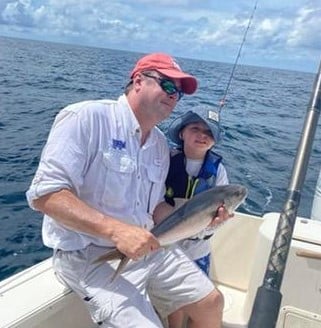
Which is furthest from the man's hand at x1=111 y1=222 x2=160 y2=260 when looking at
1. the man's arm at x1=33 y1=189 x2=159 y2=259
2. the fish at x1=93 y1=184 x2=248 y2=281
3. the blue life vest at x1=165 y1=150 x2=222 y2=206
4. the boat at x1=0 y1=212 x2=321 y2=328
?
the blue life vest at x1=165 y1=150 x2=222 y2=206

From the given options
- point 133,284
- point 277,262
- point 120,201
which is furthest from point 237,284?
point 277,262

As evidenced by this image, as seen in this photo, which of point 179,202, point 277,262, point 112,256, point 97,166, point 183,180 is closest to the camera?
point 277,262

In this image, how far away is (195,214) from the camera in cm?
265

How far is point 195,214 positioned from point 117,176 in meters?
0.43

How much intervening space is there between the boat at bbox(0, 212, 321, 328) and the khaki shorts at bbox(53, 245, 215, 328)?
0.16 meters

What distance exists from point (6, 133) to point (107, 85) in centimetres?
1110

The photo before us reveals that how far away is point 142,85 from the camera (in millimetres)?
2682

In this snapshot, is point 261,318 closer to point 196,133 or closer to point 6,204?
point 196,133

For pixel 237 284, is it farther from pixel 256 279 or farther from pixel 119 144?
pixel 119 144

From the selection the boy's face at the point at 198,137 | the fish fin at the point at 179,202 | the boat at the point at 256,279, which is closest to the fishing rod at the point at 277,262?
the boat at the point at 256,279

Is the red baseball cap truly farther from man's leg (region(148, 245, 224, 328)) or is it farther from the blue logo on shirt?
man's leg (region(148, 245, 224, 328))

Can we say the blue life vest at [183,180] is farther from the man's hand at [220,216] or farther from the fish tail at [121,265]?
the fish tail at [121,265]

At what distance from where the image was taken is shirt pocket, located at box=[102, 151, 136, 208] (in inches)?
100

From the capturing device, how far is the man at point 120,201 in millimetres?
2346
